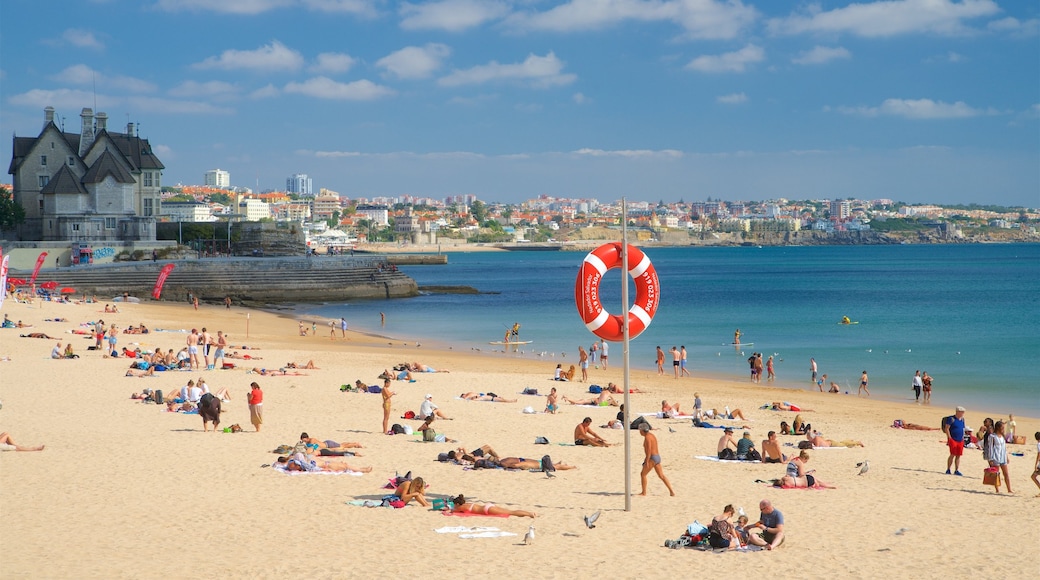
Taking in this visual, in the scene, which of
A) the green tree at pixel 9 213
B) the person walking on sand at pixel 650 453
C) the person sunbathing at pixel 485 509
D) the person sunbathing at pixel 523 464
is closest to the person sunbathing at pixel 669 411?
the person sunbathing at pixel 523 464

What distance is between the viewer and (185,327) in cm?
3303

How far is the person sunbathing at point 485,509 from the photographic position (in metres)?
9.74

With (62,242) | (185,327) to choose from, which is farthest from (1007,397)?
(62,242)

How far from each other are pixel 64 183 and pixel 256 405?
4580 centimetres

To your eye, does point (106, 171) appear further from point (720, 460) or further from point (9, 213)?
point (720, 460)

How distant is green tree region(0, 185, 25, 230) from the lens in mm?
53812

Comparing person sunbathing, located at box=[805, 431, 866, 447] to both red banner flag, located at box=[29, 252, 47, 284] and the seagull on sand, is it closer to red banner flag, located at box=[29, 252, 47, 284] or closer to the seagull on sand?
the seagull on sand

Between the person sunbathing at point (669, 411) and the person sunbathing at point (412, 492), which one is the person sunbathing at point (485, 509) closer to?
the person sunbathing at point (412, 492)

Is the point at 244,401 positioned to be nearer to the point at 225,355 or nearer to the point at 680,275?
the point at 225,355

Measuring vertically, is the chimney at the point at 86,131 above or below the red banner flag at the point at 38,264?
above

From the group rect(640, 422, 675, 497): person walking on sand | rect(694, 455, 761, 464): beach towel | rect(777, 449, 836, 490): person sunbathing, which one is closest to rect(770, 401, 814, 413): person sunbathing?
rect(694, 455, 761, 464): beach towel

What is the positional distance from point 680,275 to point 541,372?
241ft

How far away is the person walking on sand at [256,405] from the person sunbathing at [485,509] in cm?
512

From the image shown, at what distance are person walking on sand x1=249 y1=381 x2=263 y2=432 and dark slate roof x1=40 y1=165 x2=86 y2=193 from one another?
45.4 metres
